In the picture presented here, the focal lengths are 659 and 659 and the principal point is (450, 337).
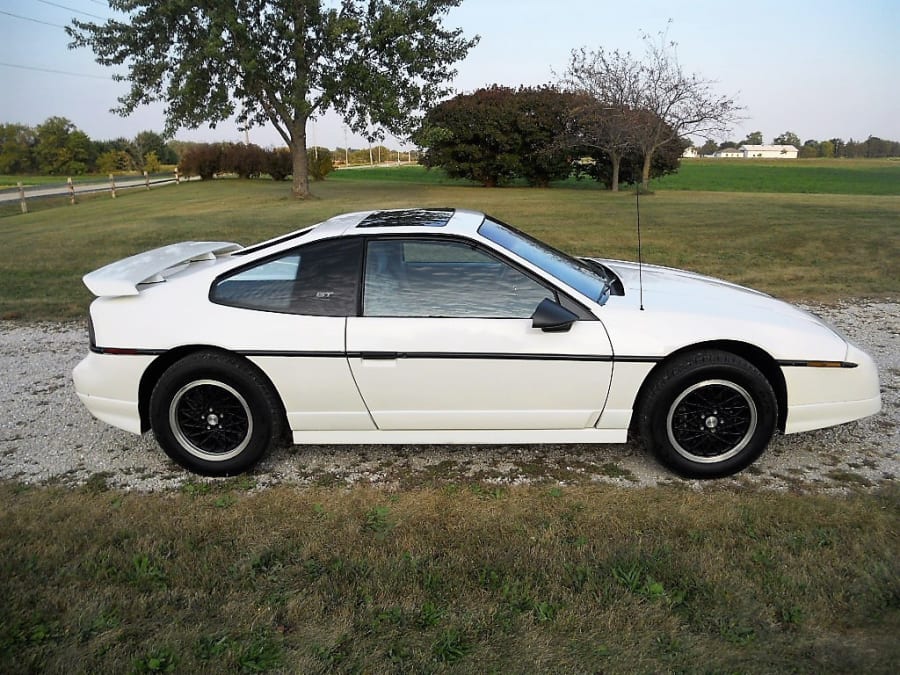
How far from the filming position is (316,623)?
2.44 meters

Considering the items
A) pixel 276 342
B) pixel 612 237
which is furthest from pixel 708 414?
pixel 612 237

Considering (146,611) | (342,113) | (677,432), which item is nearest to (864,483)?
(677,432)

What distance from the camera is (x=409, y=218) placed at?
399cm

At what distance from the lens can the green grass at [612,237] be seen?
9.27 m

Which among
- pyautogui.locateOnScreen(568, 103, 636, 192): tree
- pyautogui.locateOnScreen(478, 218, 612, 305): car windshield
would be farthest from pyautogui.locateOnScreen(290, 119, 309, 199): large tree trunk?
pyautogui.locateOnScreen(478, 218, 612, 305): car windshield

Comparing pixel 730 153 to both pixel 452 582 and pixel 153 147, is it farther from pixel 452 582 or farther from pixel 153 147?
pixel 452 582

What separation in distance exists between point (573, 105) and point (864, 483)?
29.4 meters

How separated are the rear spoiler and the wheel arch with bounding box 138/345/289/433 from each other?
1.35ft

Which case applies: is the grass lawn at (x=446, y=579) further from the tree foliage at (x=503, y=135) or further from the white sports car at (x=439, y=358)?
the tree foliage at (x=503, y=135)

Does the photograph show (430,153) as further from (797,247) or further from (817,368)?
(817,368)

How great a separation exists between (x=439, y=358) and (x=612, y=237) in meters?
11.0

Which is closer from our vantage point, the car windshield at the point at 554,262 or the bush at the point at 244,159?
the car windshield at the point at 554,262

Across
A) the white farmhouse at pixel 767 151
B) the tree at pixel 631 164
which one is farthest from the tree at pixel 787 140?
the tree at pixel 631 164

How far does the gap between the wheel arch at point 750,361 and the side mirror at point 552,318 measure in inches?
21.3
